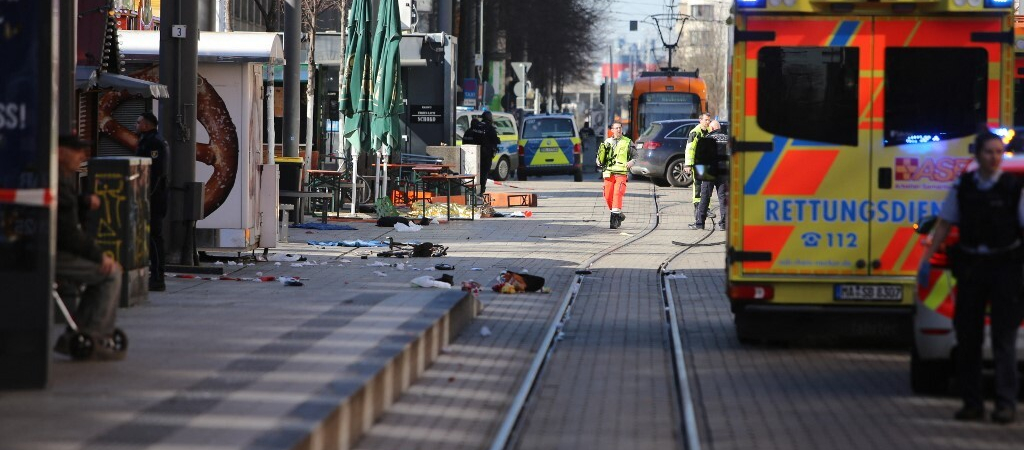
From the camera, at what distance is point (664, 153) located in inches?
1527

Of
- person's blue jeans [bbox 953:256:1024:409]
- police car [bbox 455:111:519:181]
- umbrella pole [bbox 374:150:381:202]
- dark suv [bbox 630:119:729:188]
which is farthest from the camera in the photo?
police car [bbox 455:111:519:181]

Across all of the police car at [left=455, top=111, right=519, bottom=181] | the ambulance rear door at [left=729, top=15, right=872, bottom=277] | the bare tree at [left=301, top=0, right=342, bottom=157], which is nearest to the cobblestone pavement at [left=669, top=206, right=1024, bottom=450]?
the ambulance rear door at [left=729, top=15, right=872, bottom=277]

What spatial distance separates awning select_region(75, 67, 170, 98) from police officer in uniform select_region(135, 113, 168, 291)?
376 mm

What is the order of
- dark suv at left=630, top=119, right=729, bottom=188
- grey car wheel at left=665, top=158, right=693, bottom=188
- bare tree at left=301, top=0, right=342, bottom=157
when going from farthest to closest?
grey car wheel at left=665, top=158, right=693, bottom=188, dark suv at left=630, top=119, right=729, bottom=188, bare tree at left=301, top=0, right=342, bottom=157

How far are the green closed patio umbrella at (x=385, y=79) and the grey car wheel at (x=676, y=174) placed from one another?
13909 millimetres

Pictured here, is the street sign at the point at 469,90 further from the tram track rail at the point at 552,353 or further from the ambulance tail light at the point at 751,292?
the ambulance tail light at the point at 751,292

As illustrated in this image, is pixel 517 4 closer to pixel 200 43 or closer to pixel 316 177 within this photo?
pixel 316 177

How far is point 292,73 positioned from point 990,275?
15649 millimetres

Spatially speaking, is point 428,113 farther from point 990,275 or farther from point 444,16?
point 990,275

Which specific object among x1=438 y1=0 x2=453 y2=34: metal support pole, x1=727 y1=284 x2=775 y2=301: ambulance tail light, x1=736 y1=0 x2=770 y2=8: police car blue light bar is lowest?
x1=727 y1=284 x2=775 y2=301: ambulance tail light

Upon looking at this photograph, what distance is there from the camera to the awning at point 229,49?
16.9 metres

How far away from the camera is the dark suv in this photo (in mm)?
38438

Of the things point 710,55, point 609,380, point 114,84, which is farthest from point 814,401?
point 710,55

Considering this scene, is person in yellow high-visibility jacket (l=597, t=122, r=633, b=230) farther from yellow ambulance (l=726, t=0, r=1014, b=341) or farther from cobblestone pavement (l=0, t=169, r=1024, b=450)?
yellow ambulance (l=726, t=0, r=1014, b=341)
